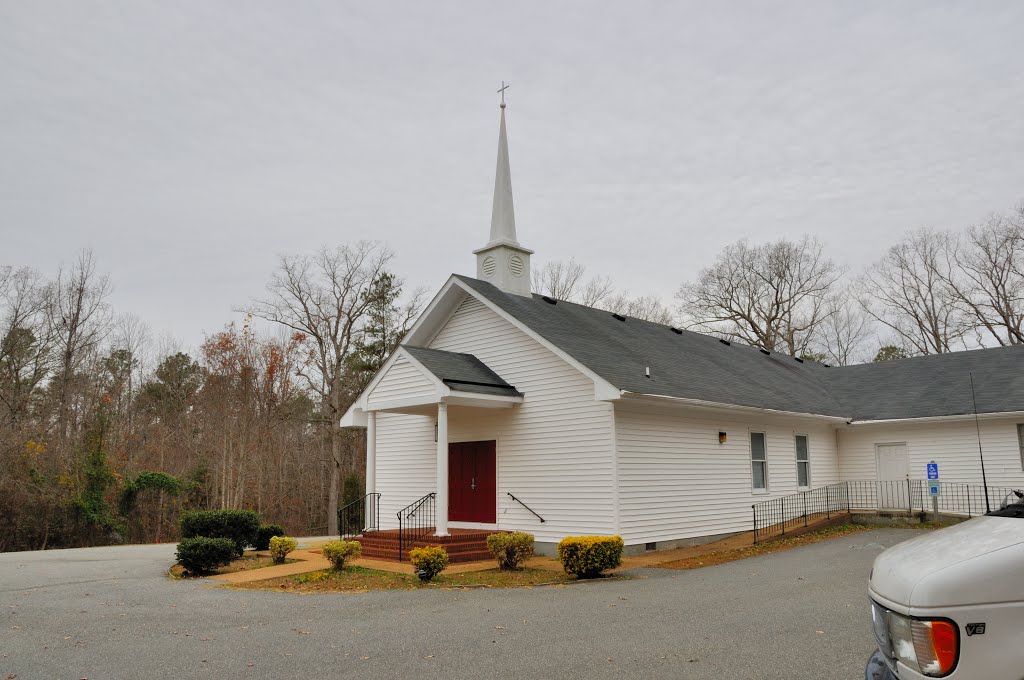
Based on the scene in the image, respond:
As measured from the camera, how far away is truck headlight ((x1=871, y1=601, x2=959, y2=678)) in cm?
272

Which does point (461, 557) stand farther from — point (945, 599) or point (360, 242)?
point (360, 242)

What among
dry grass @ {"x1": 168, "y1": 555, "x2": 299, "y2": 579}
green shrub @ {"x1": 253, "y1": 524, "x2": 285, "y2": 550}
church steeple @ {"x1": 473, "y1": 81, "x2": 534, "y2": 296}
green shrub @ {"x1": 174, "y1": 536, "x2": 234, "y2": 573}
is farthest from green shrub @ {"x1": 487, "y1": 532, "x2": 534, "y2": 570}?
church steeple @ {"x1": 473, "y1": 81, "x2": 534, "y2": 296}

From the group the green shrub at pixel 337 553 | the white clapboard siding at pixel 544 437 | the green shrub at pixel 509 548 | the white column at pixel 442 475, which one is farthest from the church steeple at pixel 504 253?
the green shrub at pixel 337 553

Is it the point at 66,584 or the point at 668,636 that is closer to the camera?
the point at 668,636

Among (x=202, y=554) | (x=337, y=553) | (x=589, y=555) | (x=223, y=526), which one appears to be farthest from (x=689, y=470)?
(x=223, y=526)

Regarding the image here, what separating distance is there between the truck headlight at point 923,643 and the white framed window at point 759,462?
1739 cm

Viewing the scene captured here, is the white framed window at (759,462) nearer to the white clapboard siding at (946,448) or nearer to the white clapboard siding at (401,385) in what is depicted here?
the white clapboard siding at (946,448)

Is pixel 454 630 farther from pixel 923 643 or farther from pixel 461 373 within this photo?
pixel 461 373

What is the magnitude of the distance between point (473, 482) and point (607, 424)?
401cm

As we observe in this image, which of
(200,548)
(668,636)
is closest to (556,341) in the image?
(200,548)

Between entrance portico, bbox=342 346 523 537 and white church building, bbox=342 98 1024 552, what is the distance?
1.7 inches

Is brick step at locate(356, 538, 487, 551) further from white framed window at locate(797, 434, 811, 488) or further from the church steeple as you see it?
white framed window at locate(797, 434, 811, 488)

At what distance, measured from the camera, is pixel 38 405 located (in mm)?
30594

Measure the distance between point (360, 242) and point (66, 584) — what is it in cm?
2646
